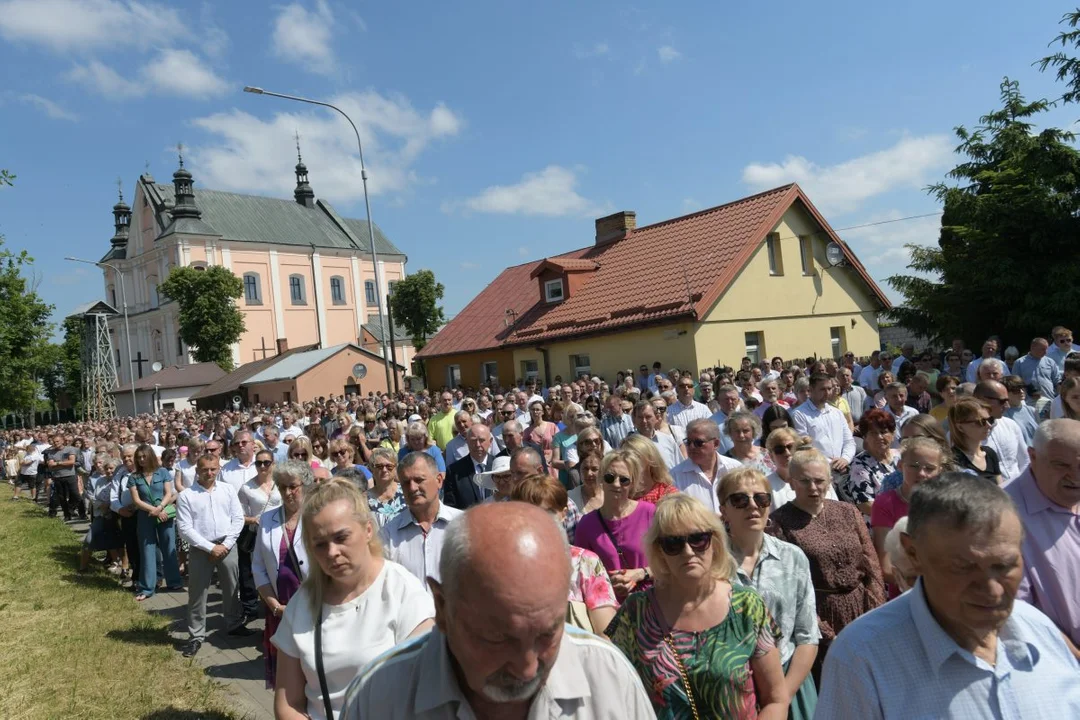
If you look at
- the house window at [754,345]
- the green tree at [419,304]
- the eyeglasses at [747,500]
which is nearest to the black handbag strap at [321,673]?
the eyeglasses at [747,500]

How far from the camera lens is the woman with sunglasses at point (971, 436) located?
16.5ft

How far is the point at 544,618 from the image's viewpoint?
1.60 meters

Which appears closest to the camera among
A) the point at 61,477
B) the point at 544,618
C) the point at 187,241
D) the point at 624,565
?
the point at 544,618

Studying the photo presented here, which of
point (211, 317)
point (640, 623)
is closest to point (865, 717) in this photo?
point (640, 623)

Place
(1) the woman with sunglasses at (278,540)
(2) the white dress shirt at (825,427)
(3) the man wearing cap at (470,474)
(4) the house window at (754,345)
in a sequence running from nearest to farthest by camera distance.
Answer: (1) the woman with sunglasses at (278,540)
(3) the man wearing cap at (470,474)
(2) the white dress shirt at (825,427)
(4) the house window at (754,345)

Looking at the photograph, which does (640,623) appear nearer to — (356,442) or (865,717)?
(865,717)

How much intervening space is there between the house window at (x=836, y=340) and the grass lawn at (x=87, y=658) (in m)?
22.8

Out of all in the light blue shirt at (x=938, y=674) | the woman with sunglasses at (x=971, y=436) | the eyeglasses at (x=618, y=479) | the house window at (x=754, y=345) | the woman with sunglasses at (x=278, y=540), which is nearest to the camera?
the light blue shirt at (x=938, y=674)

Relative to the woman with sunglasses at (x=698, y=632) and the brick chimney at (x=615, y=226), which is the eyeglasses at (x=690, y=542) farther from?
the brick chimney at (x=615, y=226)

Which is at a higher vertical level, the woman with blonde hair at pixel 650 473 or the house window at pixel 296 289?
the house window at pixel 296 289

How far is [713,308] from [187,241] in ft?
207

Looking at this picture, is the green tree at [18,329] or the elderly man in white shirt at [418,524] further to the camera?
the green tree at [18,329]

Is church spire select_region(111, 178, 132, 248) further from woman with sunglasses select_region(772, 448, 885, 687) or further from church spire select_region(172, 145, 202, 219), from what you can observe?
woman with sunglasses select_region(772, 448, 885, 687)

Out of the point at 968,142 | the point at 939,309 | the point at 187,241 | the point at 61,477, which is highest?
the point at 187,241
